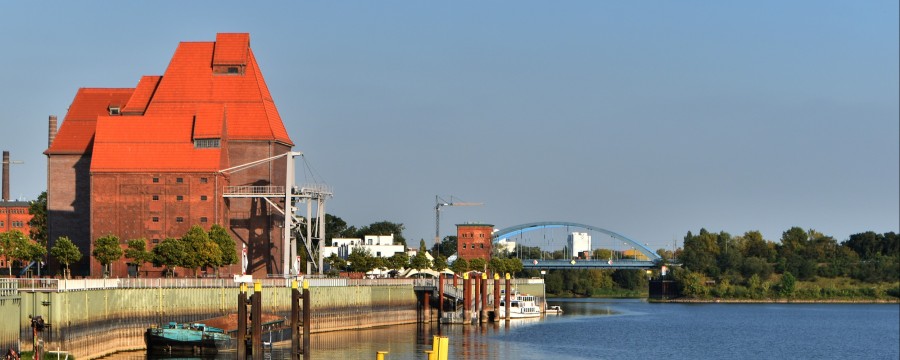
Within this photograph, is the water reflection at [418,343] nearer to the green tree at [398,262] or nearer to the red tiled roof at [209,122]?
the green tree at [398,262]

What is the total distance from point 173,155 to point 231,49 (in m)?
15.6

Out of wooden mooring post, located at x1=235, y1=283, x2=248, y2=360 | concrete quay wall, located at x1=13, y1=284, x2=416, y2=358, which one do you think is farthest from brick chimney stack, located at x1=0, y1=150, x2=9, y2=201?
wooden mooring post, located at x1=235, y1=283, x2=248, y2=360

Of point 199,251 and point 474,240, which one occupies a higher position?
point 474,240

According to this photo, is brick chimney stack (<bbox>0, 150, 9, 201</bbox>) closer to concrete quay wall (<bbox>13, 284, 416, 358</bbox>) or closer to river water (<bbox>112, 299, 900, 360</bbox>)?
river water (<bbox>112, 299, 900, 360</bbox>)

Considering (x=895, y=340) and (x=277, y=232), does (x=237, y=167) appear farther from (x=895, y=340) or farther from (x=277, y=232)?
(x=895, y=340)

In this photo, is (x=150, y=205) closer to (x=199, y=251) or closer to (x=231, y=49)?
(x=199, y=251)

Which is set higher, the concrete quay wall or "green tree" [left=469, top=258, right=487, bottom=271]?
"green tree" [left=469, top=258, right=487, bottom=271]

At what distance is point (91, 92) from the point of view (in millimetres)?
138250

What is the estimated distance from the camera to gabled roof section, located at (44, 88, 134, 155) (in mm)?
132125

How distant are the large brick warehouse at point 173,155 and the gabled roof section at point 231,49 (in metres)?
0.09

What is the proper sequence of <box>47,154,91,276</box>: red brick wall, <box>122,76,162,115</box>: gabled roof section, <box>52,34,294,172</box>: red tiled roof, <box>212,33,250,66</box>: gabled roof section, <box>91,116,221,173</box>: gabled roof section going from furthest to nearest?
<box>122,76,162,115</box>: gabled roof section
<box>212,33,250,66</box>: gabled roof section
<box>47,154,91,276</box>: red brick wall
<box>52,34,294,172</box>: red tiled roof
<box>91,116,221,173</box>: gabled roof section

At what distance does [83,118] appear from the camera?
134m

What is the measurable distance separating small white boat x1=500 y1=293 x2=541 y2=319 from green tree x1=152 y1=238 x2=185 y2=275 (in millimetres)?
39497

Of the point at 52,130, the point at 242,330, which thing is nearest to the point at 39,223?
the point at 52,130
